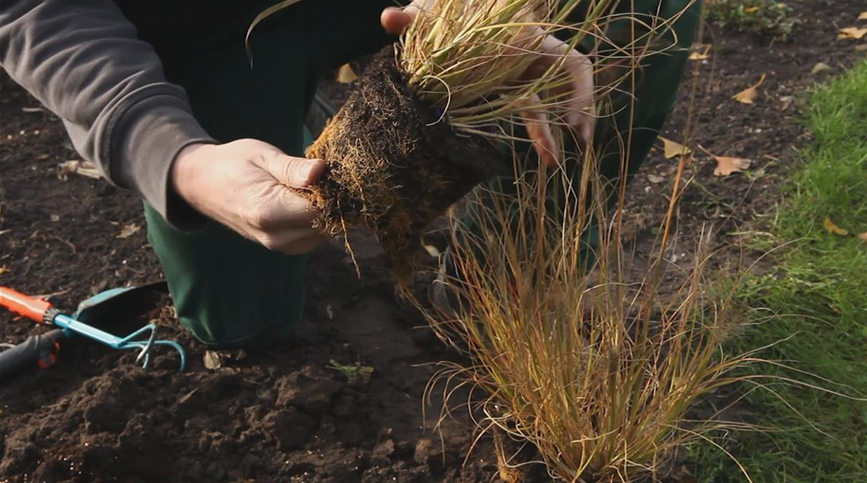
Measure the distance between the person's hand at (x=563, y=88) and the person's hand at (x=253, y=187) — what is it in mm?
379

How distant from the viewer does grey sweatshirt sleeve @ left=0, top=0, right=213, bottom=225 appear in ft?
5.00

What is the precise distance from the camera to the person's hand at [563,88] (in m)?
1.65

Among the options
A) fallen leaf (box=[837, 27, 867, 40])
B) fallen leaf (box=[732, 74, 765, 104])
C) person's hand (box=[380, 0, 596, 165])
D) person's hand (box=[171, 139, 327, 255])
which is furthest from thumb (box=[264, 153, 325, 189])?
fallen leaf (box=[837, 27, 867, 40])

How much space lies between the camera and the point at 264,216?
1.42 m

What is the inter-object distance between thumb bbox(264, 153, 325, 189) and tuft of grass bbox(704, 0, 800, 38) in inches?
108

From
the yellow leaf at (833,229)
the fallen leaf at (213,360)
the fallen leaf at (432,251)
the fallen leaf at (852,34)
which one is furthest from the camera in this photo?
the fallen leaf at (852,34)

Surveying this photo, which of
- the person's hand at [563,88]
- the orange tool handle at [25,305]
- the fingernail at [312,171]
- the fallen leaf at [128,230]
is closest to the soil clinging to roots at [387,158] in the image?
the fingernail at [312,171]

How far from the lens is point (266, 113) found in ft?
6.98

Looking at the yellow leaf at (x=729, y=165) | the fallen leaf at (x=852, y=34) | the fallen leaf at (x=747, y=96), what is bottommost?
the yellow leaf at (x=729, y=165)

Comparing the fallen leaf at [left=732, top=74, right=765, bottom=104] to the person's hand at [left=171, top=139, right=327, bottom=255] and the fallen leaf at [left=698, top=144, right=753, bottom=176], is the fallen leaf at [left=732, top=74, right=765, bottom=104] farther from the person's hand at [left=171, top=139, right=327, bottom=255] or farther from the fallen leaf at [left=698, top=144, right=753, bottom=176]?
the person's hand at [left=171, top=139, right=327, bottom=255]

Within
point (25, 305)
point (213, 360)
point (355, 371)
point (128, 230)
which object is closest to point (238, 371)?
point (213, 360)

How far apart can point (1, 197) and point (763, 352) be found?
228 centimetres

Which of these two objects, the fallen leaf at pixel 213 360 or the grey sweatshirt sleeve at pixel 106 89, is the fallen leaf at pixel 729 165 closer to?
the fallen leaf at pixel 213 360

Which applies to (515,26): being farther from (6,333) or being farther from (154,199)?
(6,333)
